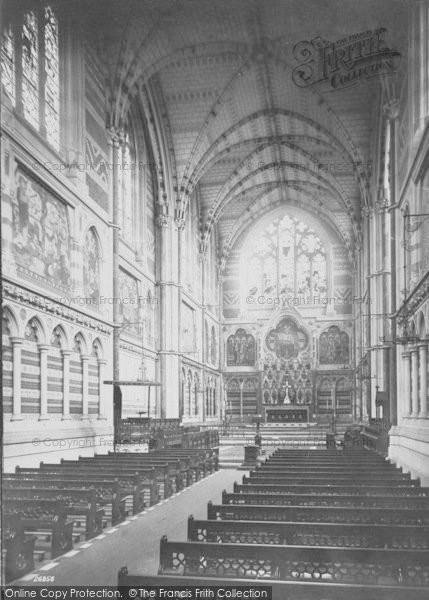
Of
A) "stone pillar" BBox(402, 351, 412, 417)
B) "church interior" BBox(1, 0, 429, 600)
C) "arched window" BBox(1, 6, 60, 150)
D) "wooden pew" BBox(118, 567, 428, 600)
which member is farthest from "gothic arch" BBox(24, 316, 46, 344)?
"wooden pew" BBox(118, 567, 428, 600)

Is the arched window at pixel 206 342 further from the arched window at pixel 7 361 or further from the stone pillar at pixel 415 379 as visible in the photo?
the arched window at pixel 7 361

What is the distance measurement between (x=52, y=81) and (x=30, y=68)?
198 cm

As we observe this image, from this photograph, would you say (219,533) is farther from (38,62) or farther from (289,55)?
(289,55)

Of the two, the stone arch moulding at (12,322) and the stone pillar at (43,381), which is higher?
the stone arch moulding at (12,322)

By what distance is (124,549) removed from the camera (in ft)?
30.2

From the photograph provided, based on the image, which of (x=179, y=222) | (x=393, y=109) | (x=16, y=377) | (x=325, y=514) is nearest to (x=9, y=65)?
(x=16, y=377)

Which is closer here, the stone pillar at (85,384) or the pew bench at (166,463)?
the pew bench at (166,463)

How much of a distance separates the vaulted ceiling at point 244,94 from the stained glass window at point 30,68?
79.3 inches

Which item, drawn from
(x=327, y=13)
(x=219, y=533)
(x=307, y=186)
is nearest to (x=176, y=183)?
(x=307, y=186)

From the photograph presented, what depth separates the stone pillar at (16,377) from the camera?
55.0 ft

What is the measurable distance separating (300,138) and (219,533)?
3568cm

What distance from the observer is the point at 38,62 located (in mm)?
19906

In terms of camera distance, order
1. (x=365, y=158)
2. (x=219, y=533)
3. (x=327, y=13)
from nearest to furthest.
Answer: (x=219, y=533) < (x=327, y=13) < (x=365, y=158)

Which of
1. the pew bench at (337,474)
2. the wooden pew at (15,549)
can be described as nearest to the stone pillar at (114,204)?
the pew bench at (337,474)
